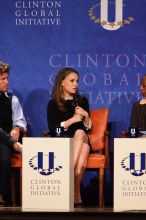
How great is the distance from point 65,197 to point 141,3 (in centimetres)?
280

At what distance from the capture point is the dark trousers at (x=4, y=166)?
5.93 m

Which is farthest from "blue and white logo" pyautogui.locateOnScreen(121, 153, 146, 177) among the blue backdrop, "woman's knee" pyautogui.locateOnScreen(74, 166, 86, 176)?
the blue backdrop

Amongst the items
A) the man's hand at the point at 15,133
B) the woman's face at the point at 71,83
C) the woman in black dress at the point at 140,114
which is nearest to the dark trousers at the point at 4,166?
the man's hand at the point at 15,133

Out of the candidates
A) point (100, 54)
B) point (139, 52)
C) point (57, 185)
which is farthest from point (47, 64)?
point (57, 185)

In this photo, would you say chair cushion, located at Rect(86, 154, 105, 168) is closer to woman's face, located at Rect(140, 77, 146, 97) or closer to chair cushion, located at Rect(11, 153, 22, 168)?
chair cushion, located at Rect(11, 153, 22, 168)

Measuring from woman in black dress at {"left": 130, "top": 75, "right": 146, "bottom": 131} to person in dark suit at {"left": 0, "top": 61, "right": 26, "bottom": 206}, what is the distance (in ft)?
3.74

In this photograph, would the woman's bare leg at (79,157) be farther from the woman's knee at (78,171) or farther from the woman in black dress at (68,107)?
the woman in black dress at (68,107)

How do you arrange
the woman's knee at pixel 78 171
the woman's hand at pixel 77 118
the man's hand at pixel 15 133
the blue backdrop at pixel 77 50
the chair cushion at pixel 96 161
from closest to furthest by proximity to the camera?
the woman's knee at pixel 78 171, the chair cushion at pixel 96 161, the man's hand at pixel 15 133, the woman's hand at pixel 77 118, the blue backdrop at pixel 77 50

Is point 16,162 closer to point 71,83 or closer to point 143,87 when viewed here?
point 71,83

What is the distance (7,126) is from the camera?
6.48m

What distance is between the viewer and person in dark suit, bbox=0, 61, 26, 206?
597cm

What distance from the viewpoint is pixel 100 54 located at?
6.97 meters

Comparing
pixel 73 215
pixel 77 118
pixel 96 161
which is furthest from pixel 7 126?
pixel 73 215

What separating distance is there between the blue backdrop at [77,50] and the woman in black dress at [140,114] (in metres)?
0.39
